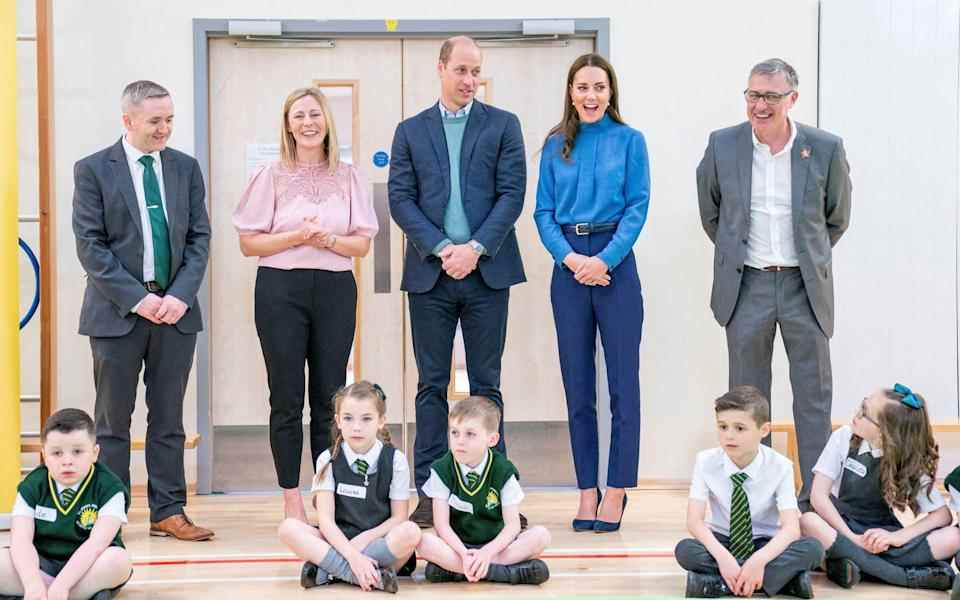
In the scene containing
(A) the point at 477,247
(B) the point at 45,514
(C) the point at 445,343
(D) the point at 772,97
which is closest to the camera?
(B) the point at 45,514

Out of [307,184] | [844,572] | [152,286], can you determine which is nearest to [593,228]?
[307,184]

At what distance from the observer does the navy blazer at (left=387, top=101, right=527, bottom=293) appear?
416cm

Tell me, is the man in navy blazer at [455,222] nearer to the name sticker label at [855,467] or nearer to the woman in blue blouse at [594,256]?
the woman in blue blouse at [594,256]

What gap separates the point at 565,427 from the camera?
5.15 metres

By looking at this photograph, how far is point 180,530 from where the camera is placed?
4098 mm

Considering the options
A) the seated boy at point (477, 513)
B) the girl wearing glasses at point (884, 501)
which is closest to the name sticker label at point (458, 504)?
the seated boy at point (477, 513)

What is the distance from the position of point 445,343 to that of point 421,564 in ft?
2.79

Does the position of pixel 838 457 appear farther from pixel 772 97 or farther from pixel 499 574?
pixel 772 97

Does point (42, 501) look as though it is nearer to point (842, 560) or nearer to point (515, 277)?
point (515, 277)

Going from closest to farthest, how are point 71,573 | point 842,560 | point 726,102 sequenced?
point 71,573, point 842,560, point 726,102

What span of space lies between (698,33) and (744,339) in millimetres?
1591

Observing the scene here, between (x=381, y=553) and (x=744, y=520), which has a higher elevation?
(x=744, y=520)

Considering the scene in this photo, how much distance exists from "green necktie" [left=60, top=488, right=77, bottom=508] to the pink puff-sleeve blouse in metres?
1.14

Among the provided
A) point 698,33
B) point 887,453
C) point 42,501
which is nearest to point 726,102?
point 698,33
